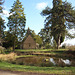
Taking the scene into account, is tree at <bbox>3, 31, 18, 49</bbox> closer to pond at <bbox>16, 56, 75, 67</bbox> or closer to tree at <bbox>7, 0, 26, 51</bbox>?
tree at <bbox>7, 0, 26, 51</bbox>

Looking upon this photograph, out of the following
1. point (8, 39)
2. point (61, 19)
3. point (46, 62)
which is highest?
point (61, 19)

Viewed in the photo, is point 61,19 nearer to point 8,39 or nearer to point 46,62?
point 8,39

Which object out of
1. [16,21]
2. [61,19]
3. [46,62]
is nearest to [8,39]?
Answer: [16,21]

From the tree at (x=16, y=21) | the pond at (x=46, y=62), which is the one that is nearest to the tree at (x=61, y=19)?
the tree at (x=16, y=21)

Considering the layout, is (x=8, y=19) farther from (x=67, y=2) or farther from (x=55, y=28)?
(x=67, y=2)

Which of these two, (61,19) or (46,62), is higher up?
(61,19)

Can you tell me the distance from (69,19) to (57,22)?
4552 mm

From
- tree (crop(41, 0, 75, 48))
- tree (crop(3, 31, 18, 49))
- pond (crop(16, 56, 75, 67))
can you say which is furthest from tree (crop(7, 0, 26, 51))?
pond (crop(16, 56, 75, 67))

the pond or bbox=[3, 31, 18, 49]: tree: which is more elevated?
bbox=[3, 31, 18, 49]: tree

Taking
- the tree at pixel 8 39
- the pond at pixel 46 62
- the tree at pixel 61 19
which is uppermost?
the tree at pixel 61 19

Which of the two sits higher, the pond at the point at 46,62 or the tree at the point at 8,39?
the tree at the point at 8,39

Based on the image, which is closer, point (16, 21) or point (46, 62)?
point (46, 62)

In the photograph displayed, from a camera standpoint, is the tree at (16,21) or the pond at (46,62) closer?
the pond at (46,62)

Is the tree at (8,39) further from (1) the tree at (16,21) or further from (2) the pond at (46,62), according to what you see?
(2) the pond at (46,62)
